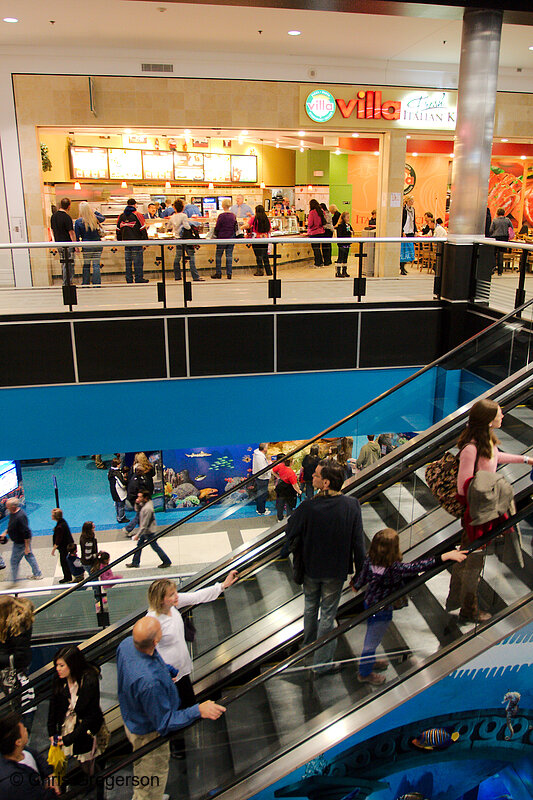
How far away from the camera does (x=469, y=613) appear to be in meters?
4.30

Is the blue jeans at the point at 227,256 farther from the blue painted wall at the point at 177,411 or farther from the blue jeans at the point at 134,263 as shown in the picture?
the blue painted wall at the point at 177,411

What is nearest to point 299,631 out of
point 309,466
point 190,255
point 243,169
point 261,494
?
point 261,494

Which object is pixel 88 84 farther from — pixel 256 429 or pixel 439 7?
pixel 256 429

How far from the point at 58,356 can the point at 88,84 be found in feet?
22.0

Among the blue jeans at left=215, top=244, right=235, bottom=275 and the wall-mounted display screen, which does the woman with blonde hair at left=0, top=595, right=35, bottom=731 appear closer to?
the blue jeans at left=215, top=244, right=235, bottom=275

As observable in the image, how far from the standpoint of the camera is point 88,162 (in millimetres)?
14867

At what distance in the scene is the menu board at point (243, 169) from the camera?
16881 mm

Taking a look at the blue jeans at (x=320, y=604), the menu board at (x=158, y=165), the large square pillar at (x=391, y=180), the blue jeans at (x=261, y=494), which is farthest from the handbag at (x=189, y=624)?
the menu board at (x=158, y=165)

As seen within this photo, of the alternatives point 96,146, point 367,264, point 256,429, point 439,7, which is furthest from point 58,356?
point 96,146

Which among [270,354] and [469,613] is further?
[270,354]

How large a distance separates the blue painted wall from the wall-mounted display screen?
617 cm

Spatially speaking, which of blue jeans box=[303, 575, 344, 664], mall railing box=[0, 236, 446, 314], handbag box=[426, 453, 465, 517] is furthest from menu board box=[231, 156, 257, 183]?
blue jeans box=[303, 575, 344, 664]

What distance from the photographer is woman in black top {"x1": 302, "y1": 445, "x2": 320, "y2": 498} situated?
6715 millimetres

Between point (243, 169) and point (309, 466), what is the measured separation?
12.0 metres
